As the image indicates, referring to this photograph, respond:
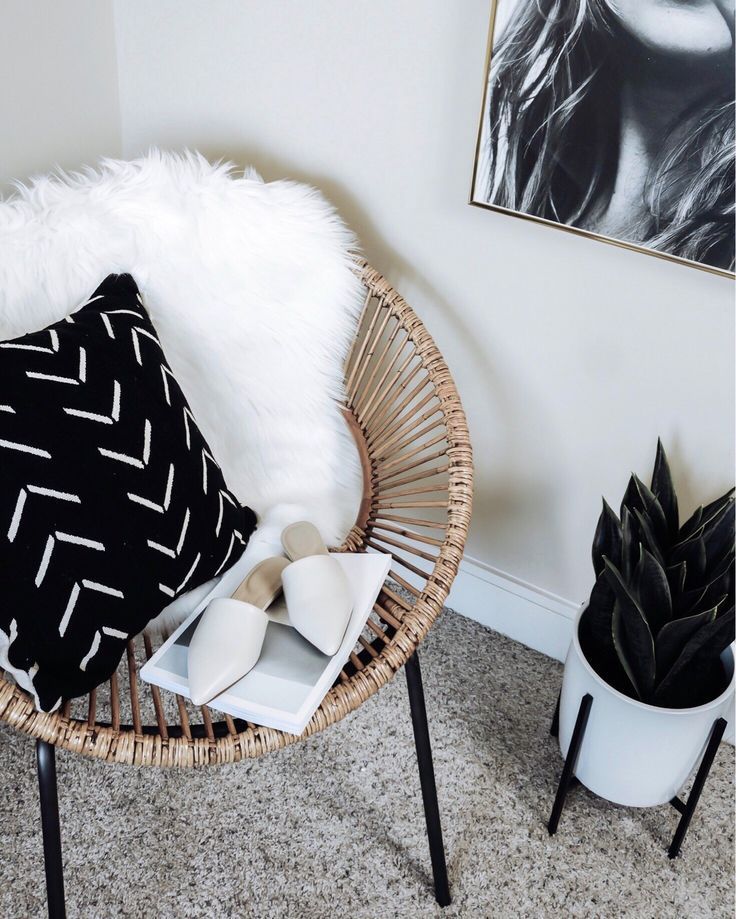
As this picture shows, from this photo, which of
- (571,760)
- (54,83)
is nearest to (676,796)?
(571,760)

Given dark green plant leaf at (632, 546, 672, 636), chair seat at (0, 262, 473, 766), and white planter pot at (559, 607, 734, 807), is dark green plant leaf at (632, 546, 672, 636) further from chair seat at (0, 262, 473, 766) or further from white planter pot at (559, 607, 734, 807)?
chair seat at (0, 262, 473, 766)

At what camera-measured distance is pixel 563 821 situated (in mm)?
1201

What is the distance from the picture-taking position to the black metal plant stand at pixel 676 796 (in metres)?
1.09

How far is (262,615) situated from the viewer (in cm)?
87

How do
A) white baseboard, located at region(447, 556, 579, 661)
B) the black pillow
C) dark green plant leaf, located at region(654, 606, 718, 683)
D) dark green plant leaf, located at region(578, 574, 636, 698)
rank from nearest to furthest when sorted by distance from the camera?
1. the black pillow
2. dark green plant leaf, located at region(654, 606, 718, 683)
3. dark green plant leaf, located at region(578, 574, 636, 698)
4. white baseboard, located at region(447, 556, 579, 661)

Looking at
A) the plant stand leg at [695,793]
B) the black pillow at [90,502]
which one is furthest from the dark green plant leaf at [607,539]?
the black pillow at [90,502]

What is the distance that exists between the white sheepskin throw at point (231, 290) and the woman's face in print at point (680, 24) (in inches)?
16.6

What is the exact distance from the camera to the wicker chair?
82 cm

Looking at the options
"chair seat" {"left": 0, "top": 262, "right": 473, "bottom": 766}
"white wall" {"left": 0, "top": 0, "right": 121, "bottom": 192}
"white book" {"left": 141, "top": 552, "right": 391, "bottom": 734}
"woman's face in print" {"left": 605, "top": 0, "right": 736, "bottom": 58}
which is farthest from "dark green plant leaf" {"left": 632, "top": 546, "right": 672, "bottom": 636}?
"white wall" {"left": 0, "top": 0, "right": 121, "bottom": 192}

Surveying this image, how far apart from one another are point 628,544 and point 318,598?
1.32 feet

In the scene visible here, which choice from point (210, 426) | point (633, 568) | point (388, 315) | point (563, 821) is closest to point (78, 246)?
point (210, 426)

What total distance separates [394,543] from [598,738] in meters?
0.38

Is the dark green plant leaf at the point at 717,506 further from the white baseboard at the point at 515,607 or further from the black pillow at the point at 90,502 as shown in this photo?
the black pillow at the point at 90,502

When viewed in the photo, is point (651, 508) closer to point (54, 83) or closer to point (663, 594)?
point (663, 594)
